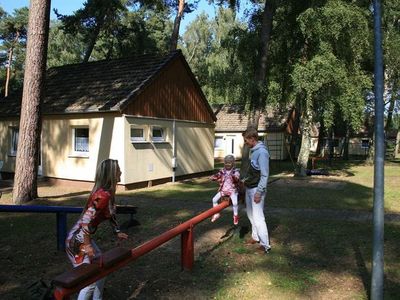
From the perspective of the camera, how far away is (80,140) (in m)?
17.1

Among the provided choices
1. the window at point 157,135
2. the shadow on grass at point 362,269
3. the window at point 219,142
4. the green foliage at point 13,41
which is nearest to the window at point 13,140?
the window at point 157,135

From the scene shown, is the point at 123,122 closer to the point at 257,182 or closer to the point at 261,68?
the point at 261,68

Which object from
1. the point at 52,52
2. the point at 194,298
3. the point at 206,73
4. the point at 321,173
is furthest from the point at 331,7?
the point at 52,52

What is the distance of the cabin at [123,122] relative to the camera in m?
16.1

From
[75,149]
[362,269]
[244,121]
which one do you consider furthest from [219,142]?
[362,269]

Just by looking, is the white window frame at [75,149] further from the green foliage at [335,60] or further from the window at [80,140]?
the green foliage at [335,60]

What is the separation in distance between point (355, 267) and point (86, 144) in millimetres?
12438

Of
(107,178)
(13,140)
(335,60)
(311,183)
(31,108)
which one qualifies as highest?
(335,60)

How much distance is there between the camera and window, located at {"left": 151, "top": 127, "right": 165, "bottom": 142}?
Answer: 17847 millimetres

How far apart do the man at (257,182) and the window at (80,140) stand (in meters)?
10.9

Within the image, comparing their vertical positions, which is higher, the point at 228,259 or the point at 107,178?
the point at 107,178

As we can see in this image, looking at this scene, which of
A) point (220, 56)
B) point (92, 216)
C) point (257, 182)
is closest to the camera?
point (92, 216)

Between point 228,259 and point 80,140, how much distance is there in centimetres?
1155

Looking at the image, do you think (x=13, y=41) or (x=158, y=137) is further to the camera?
(x=13, y=41)
